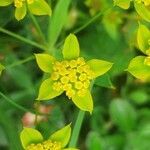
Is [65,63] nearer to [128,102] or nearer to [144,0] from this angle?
[144,0]

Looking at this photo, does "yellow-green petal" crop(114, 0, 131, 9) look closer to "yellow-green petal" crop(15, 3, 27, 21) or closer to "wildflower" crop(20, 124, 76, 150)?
"yellow-green petal" crop(15, 3, 27, 21)

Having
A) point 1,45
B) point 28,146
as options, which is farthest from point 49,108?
point 28,146

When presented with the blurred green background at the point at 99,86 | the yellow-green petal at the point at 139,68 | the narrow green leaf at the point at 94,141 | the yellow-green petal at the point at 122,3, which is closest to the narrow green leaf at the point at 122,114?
the blurred green background at the point at 99,86

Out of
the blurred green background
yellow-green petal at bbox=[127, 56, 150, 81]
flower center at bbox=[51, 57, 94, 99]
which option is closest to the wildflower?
flower center at bbox=[51, 57, 94, 99]

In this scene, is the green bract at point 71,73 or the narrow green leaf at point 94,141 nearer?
the green bract at point 71,73

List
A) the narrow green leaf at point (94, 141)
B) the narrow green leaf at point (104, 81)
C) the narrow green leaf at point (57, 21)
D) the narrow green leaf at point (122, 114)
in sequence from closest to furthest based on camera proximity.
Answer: the narrow green leaf at point (104, 81) → the narrow green leaf at point (57, 21) → the narrow green leaf at point (94, 141) → the narrow green leaf at point (122, 114)

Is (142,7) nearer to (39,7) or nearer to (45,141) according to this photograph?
(39,7)

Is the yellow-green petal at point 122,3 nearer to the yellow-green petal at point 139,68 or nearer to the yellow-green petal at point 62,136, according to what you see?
the yellow-green petal at point 139,68

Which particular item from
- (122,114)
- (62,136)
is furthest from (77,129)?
(122,114)
